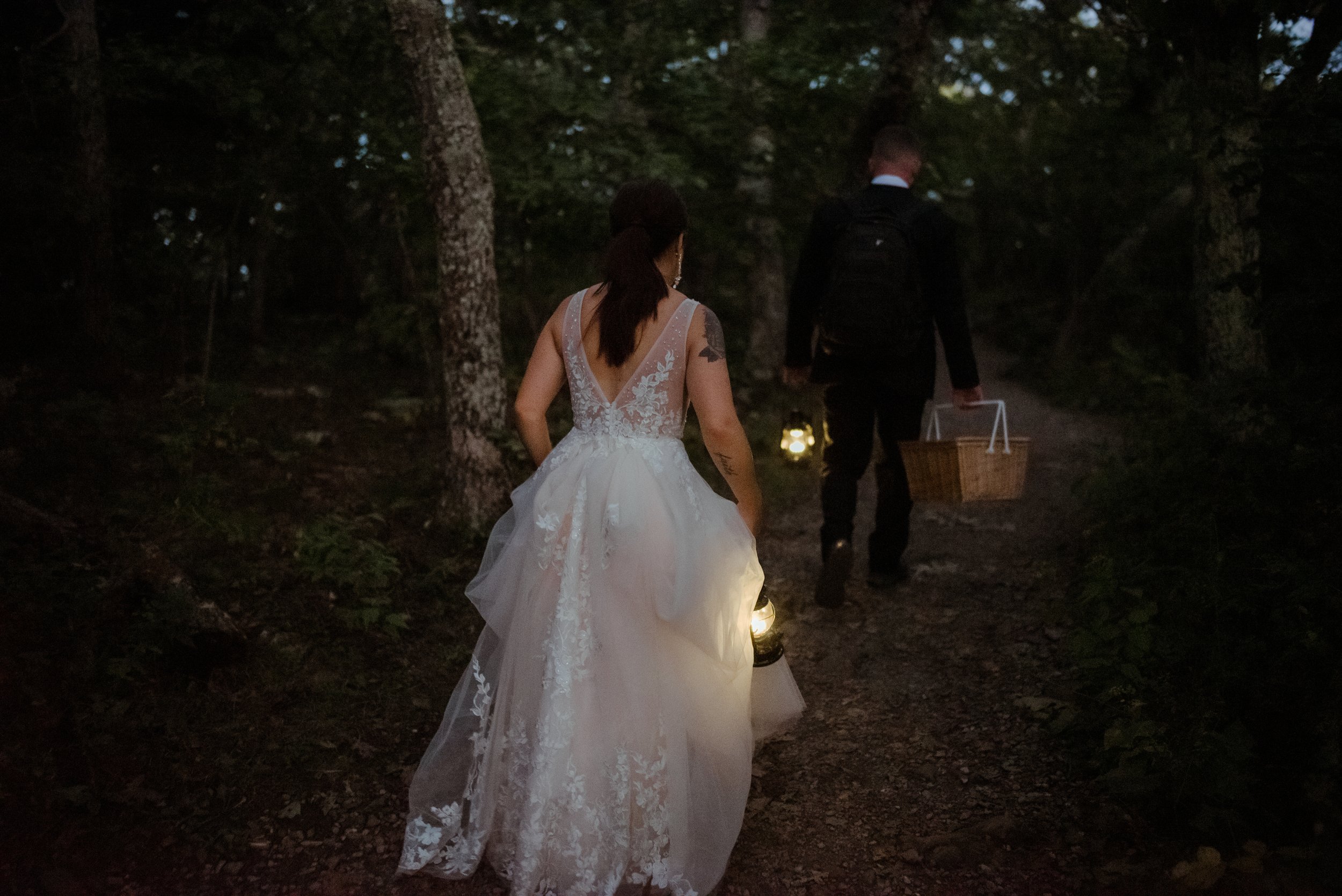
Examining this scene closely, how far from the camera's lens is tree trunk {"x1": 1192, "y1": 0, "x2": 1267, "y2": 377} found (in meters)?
5.68

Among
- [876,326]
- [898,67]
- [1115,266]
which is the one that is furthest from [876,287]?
[1115,266]

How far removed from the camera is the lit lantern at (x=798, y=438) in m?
5.47

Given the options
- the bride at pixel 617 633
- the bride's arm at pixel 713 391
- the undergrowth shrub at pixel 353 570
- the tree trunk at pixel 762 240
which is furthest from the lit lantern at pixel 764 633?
the tree trunk at pixel 762 240

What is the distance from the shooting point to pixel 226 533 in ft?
18.0

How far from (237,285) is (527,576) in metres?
9.55

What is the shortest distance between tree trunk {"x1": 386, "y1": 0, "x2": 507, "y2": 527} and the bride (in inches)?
108

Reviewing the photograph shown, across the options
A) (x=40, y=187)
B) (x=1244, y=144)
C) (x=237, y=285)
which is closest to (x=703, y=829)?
(x=1244, y=144)

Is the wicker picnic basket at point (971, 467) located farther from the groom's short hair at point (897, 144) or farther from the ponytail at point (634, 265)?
the ponytail at point (634, 265)

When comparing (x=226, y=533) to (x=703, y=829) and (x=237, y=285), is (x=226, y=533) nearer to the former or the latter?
(x=703, y=829)

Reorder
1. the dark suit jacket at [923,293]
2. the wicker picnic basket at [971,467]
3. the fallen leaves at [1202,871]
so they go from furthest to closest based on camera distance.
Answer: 1. the dark suit jacket at [923,293]
2. the wicker picnic basket at [971,467]
3. the fallen leaves at [1202,871]

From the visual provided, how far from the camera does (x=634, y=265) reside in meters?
3.08

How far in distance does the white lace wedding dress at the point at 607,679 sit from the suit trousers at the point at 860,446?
2047mm

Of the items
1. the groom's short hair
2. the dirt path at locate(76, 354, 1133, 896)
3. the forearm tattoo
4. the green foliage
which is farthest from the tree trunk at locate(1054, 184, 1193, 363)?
the forearm tattoo

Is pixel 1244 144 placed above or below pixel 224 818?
above
